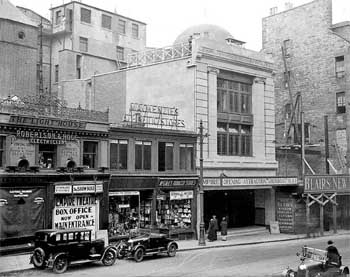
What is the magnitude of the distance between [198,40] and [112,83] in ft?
32.5

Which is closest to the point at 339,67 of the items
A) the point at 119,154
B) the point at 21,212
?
the point at 119,154

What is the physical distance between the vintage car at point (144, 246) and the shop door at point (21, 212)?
4.80 m

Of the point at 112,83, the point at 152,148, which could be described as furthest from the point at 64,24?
the point at 152,148

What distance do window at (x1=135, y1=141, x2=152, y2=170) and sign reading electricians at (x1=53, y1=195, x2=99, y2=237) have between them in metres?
4.25

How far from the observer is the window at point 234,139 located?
127 feet

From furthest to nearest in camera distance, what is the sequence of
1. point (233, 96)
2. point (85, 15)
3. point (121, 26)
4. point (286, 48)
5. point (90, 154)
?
point (121, 26) → point (85, 15) → point (286, 48) → point (233, 96) → point (90, 154)

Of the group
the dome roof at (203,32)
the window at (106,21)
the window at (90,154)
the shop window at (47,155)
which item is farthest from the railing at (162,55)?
the window at (106,21)

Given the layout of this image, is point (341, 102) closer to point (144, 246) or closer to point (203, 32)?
point (203, 32)

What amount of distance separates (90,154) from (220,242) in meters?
10.2

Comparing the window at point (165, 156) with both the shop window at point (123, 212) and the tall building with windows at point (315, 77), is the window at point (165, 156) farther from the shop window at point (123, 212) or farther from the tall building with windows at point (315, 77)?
the tall building with windows at point (315, 77)

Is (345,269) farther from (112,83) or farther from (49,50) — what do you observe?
(49,50)

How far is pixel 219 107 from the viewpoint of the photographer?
126 feet

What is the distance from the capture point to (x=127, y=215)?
31484 mm

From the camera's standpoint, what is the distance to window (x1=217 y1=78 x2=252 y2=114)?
38.8 m
